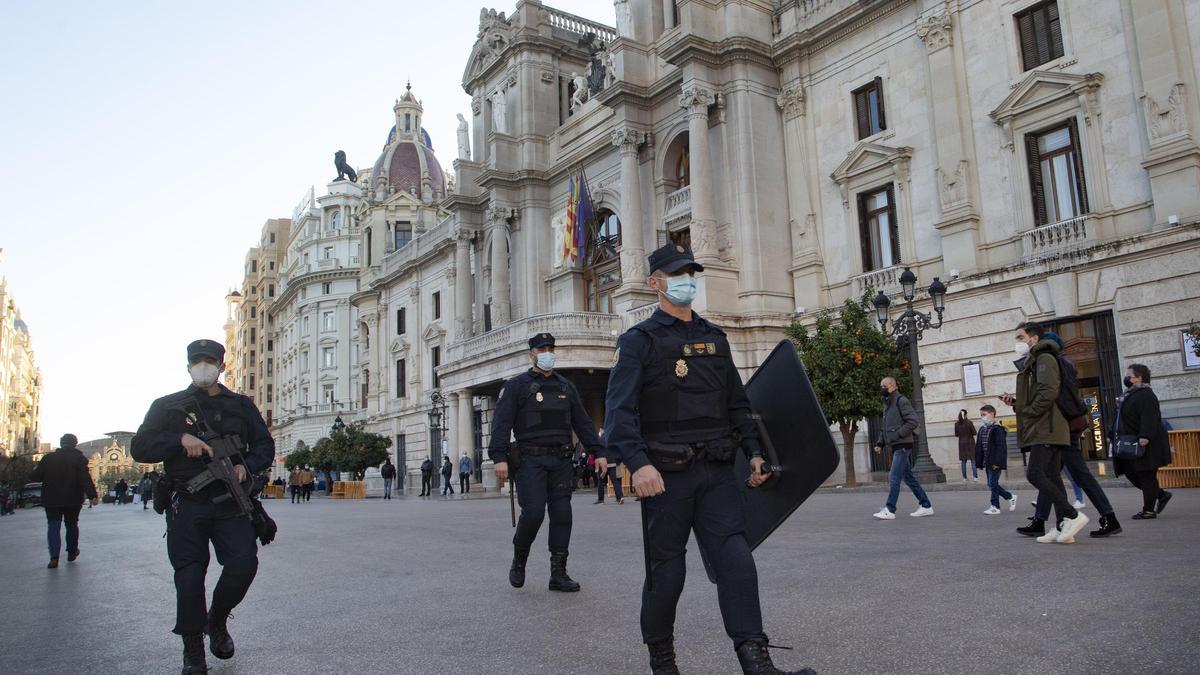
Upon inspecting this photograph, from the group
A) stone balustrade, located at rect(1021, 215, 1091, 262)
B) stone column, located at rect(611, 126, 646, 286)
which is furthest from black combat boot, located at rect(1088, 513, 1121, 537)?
stone column, located at rect(611, 126, 646, 286)

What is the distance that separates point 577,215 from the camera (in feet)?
109

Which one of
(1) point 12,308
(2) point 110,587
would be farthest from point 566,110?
(1) point 12,308

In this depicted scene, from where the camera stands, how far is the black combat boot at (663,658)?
4004 millimetres

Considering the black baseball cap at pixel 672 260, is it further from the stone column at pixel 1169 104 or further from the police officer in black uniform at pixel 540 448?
the stone column at pixel 1169 104

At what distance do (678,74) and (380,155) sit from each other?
56.4m

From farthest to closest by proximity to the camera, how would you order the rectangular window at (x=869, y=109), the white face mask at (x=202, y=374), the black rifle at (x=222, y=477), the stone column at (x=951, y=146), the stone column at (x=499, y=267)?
the stone column at (x=499, y=267)
the rectangular window at (x=869, y=109)
the stone column at (x=951, y=146)
the white face mask at (x=202, y=374)
the black rifle at (x=222, y=477)

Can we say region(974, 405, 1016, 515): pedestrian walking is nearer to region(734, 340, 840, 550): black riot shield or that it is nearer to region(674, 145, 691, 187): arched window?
region(734, 340, 840, 550): black riot shield

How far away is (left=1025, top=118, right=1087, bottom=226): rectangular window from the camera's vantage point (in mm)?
21234

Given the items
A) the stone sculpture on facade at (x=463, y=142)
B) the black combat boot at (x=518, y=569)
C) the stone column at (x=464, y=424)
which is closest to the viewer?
the black combat boot at (x=518, y=569)

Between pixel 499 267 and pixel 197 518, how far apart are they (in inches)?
1329

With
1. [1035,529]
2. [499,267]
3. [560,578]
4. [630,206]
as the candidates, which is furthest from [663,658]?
[499,267]

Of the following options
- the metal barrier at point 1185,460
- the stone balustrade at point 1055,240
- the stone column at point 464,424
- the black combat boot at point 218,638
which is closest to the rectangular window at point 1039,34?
the stone balustrade at point 1055,240

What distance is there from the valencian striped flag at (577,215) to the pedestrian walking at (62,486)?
22.5 metres

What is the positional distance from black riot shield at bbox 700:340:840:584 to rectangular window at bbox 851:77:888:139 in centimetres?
2320
